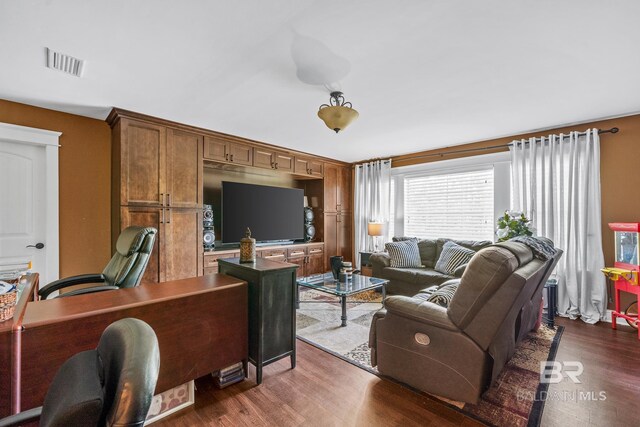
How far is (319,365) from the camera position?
239 centimetres

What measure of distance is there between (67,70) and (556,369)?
4540 mm

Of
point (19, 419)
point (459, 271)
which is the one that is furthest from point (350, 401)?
point (459, 271)

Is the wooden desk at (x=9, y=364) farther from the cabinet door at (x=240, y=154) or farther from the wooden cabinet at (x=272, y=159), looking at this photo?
the wooden cabinet at (x=272, y=159)

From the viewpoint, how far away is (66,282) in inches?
93.2

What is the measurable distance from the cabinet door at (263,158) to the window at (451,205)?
2.54 metres

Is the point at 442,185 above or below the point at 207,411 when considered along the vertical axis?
above

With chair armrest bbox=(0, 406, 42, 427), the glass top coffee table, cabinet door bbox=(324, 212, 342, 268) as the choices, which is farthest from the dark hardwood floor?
cabinet door bbox=(324, 212, 342, 268)

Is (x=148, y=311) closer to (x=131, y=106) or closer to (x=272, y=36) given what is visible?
(x=272, y=36)

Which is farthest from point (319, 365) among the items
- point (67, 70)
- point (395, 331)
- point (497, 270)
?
point (67, 70)

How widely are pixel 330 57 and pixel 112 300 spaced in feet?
6.90

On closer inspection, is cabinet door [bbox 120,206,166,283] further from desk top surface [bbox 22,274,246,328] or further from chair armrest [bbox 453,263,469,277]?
chair armrest [bbox 453,263,469,277]

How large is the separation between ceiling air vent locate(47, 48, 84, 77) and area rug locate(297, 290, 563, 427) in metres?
2.97

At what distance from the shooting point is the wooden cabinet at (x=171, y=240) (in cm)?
340

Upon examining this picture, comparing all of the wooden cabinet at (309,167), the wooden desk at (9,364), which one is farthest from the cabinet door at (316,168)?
the wooden desk at (9,364)
